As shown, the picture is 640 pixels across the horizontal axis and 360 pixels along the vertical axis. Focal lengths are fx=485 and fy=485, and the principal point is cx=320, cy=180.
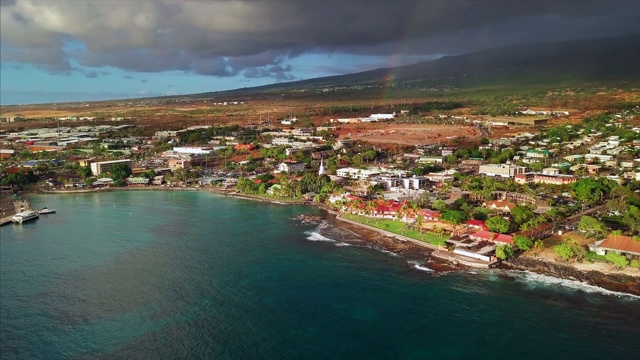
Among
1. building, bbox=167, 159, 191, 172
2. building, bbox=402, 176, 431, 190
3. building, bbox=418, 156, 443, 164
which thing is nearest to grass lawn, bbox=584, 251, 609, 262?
building, bbox=402, 176, 431, 190

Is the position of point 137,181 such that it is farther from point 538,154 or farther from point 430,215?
point 538,154

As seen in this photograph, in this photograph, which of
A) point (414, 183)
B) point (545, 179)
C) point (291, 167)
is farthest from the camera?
point (291, 167)

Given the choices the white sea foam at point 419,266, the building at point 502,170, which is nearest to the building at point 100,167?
the building at point 502,170

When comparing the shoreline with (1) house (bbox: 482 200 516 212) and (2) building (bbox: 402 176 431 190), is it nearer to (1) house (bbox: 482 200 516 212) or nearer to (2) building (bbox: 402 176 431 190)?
(1) house (bbox: 482 200 516 212)

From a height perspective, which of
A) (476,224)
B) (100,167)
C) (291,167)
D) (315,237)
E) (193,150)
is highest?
(193,150)

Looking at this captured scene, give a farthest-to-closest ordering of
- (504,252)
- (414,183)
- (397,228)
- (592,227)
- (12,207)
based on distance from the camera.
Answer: (414,183) < (12,207) < (397,228) < (592,227) < (504,252)

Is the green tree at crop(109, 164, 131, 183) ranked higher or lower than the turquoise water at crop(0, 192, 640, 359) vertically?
higher

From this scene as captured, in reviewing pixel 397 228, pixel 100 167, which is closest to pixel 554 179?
pixel 397 228
